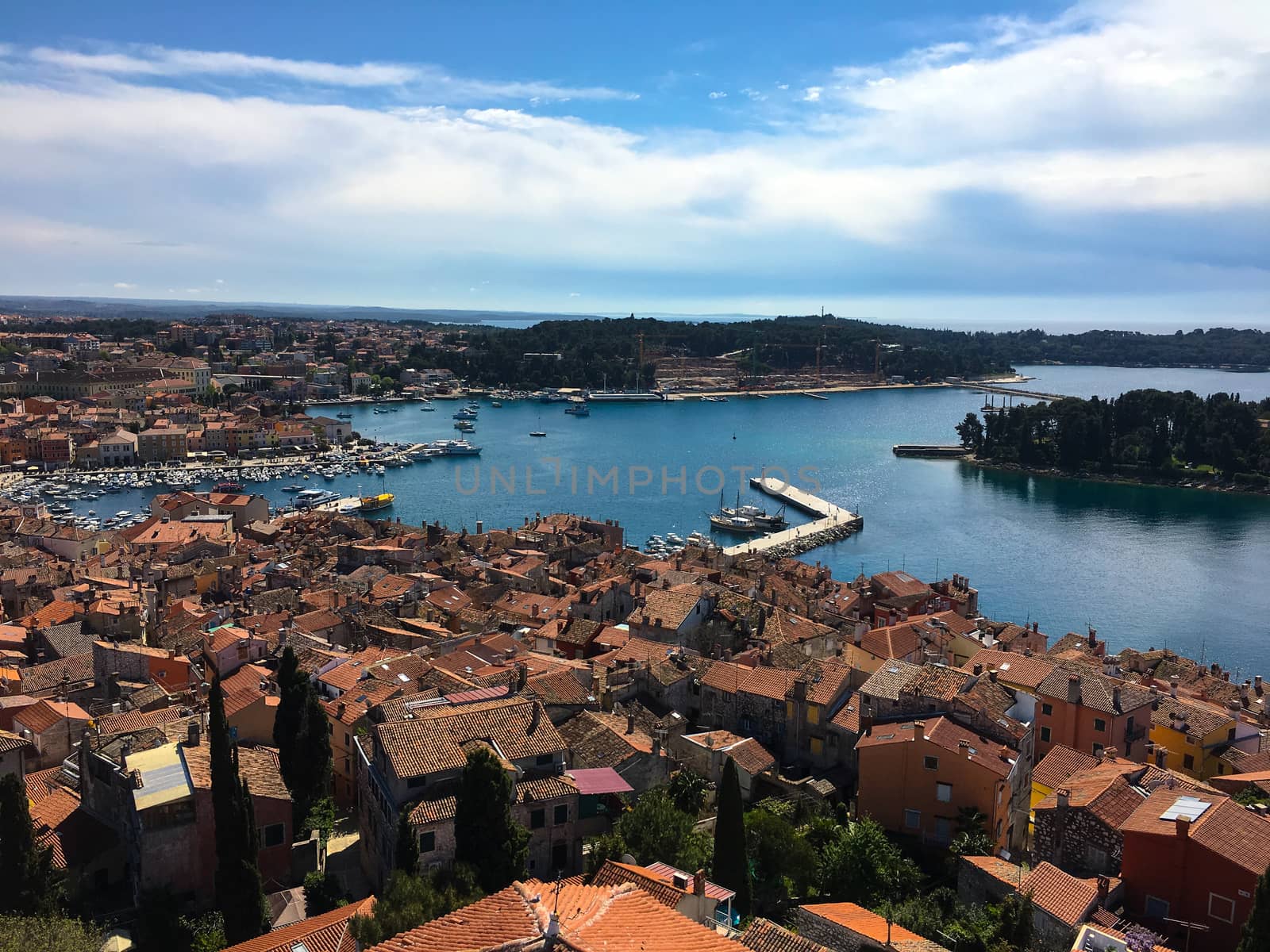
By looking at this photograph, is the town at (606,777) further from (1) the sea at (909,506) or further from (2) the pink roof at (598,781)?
(1) the sea at (909,506)

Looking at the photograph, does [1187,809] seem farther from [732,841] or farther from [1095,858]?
[732,841]

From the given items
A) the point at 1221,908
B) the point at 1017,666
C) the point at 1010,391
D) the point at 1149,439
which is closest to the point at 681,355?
the point at 1010,391

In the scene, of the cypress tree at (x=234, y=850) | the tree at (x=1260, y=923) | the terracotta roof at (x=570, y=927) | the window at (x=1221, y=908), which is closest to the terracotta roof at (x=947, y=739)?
the window at (x=1221, y=908)

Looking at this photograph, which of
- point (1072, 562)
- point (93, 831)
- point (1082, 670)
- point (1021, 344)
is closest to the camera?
point (93, 831)

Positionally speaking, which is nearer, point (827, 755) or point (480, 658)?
point (827, 755)

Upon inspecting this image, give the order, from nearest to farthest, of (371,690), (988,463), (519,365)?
(371,690) < (988,463) < (519,365)

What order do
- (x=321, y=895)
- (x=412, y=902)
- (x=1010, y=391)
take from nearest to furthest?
(x=412, y=902) → (x=321, y=895) → (x=1010, y=391)

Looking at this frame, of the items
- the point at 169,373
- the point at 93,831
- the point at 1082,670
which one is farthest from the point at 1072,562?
the point at 169,373

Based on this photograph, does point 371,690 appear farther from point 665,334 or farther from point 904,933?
Answer: point 665,334
